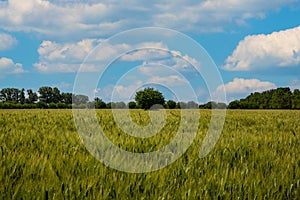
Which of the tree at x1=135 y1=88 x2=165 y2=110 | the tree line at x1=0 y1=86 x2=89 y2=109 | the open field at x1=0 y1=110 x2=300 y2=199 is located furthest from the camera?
the tree line at x1=0 y1=86 x2=89 y2=109

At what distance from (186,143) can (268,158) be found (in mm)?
1138

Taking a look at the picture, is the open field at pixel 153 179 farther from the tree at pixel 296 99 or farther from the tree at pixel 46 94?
the tree at pixel 296 99

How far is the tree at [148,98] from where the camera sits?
18.5 meters

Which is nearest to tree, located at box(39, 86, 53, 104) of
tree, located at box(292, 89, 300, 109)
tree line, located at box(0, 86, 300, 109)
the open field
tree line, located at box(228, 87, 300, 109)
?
tree line, located at box(0, 86, 300, 109)

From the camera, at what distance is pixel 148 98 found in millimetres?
19469

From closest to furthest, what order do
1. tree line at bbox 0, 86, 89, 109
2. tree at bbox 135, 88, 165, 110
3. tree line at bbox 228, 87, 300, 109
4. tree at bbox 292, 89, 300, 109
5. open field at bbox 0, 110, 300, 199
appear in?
open field at bbox 0, 110, 300, 199 < tree at bbox 135, 88, 165, 110 < tree line at bbox 0, 86, 89, 109 < tree at bbox 292, 89, 300, 109 < tree line at bbox 228, 87, 300, 109

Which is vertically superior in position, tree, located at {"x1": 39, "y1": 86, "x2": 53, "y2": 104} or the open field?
tree, located at {"x1": 39, "y1": 86, "x2": 53, "y2": 104}

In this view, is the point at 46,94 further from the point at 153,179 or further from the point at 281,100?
the point at 153,179

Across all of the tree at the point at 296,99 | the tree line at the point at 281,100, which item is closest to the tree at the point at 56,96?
the tree line at the point at 281,100

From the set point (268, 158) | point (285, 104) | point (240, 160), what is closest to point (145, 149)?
point (240, 160)

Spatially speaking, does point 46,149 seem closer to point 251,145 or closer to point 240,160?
point 240,160

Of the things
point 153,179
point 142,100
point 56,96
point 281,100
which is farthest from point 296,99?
point 153,179

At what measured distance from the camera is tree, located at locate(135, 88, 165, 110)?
18467mm

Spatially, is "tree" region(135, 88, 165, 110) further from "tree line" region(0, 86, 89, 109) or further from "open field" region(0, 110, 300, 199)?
"tree line" region(0, 86, 89, 109)
